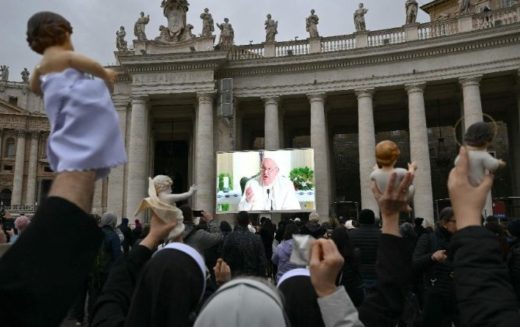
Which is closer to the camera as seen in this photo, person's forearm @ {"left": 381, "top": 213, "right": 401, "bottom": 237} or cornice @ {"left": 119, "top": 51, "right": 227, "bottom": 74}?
person's forearm @ {"left": 381, "top": 213, "right": 401, "bottom": 237}

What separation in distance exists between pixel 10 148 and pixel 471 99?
57.7 metres

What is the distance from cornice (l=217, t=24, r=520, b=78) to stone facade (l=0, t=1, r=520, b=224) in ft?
0.17

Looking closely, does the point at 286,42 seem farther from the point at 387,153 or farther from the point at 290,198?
the point at 387,153

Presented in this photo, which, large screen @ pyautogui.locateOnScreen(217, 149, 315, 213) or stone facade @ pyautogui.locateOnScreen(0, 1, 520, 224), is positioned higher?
A: stone facade @ pyautogui.locateOnScreen(0, 1, 520, 224)

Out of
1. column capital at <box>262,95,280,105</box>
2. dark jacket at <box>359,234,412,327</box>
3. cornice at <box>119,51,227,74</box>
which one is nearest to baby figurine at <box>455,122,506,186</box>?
dark jacket at <box>359,234,412,327</box>

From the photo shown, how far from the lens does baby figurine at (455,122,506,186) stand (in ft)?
5.82

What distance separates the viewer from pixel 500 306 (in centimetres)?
162

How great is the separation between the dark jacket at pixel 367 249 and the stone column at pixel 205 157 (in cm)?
1745

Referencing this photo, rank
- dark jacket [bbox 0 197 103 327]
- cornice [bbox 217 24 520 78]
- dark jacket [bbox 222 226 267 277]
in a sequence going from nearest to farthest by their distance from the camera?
dark jacket [bbox 0 197 103 327] < dark jacket [bbox 222 226 267 277] < cornice [bbox 217 24 520 78]

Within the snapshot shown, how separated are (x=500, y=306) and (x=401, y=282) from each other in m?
0.55

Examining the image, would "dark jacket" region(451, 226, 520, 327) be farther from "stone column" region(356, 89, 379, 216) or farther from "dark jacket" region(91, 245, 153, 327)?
"stone column" region(356, 89, 379, 216)

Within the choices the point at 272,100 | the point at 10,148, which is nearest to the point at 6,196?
the point at 10,148

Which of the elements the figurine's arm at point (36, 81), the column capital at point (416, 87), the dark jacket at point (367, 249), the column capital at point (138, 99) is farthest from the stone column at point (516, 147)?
the figurine's arm at point (36, 81)

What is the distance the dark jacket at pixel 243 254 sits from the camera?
786cm
